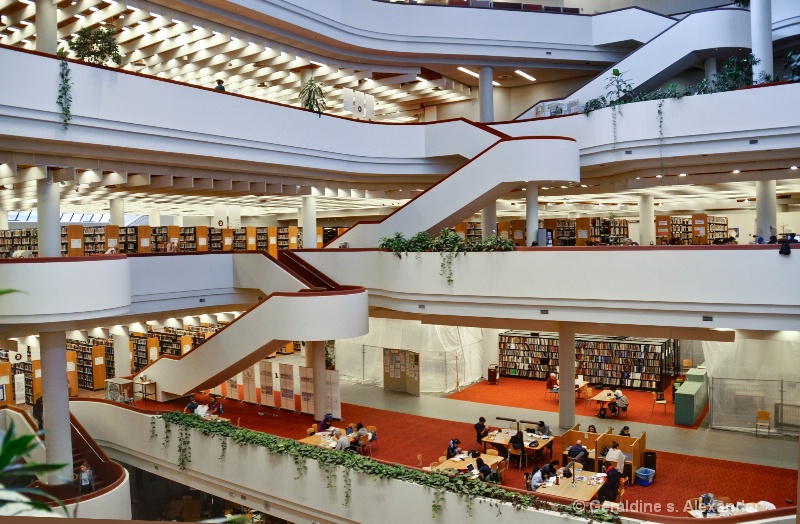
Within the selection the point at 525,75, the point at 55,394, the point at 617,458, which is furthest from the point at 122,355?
the point at 525,75

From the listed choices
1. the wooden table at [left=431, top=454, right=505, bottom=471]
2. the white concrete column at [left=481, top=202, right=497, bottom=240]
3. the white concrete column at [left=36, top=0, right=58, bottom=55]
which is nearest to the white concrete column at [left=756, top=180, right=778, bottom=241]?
the white concrete column at [left=481, top=202, right=497, bottom=240]

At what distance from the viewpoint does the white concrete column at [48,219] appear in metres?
13.0

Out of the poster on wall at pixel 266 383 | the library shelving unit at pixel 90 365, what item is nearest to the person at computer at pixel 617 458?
the poster on wall at pixel 266 383

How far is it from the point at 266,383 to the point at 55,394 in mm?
6225

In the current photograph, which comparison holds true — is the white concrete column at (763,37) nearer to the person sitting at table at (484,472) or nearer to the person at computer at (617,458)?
the person at computer at (617,458)

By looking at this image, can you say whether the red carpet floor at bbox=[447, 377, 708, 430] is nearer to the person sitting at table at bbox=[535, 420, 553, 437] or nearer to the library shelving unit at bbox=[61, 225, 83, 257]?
the person sitting at table at bbox=[535, 420, 553, 437]

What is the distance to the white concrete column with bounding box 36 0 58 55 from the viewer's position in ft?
43.8

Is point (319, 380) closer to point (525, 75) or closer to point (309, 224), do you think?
point (309, 224)

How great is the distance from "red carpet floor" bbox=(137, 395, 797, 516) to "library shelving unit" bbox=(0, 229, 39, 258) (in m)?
6.81

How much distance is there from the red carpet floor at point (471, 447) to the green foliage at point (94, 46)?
9218 mm

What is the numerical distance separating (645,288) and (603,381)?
9207mm

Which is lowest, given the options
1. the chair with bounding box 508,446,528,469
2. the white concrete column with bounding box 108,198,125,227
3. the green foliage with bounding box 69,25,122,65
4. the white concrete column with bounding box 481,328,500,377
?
the chair with bounding box 508,446,528,469

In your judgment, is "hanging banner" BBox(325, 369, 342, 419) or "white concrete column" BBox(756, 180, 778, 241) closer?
"white concrete column" BBox(756, 180, 778, 241)

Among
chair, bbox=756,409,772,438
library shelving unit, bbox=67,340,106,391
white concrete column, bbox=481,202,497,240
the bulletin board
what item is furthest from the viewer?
library shelving unit, bbox=67,340,106,391
